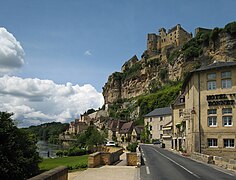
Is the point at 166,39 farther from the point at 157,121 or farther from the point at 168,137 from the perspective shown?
the point at 168,137

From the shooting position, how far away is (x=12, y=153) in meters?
13.6

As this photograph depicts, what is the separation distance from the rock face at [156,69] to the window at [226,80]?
50032 mm

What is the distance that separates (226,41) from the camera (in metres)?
85.8

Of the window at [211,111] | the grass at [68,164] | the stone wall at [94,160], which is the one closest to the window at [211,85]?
the window at [211,111]

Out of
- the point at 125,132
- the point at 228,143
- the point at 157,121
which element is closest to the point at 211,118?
the point at 228,143

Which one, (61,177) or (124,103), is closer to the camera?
(61,177)

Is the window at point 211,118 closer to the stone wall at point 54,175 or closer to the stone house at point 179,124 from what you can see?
the stone house at point 179,124

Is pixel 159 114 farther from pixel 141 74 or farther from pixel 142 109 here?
pixel 141 74

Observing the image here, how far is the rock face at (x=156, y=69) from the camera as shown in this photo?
86.8 meters

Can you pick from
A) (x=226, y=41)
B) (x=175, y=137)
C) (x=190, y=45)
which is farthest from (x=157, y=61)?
(x=175, y=137)

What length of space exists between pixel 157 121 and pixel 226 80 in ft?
151

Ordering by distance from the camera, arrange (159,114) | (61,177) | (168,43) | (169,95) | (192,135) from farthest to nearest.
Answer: (168,43), (169,95), (159,114), (192,135), (61,177)

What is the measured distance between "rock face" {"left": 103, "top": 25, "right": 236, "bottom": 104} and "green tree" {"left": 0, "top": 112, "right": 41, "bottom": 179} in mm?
77944

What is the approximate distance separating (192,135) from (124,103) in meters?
98.1
